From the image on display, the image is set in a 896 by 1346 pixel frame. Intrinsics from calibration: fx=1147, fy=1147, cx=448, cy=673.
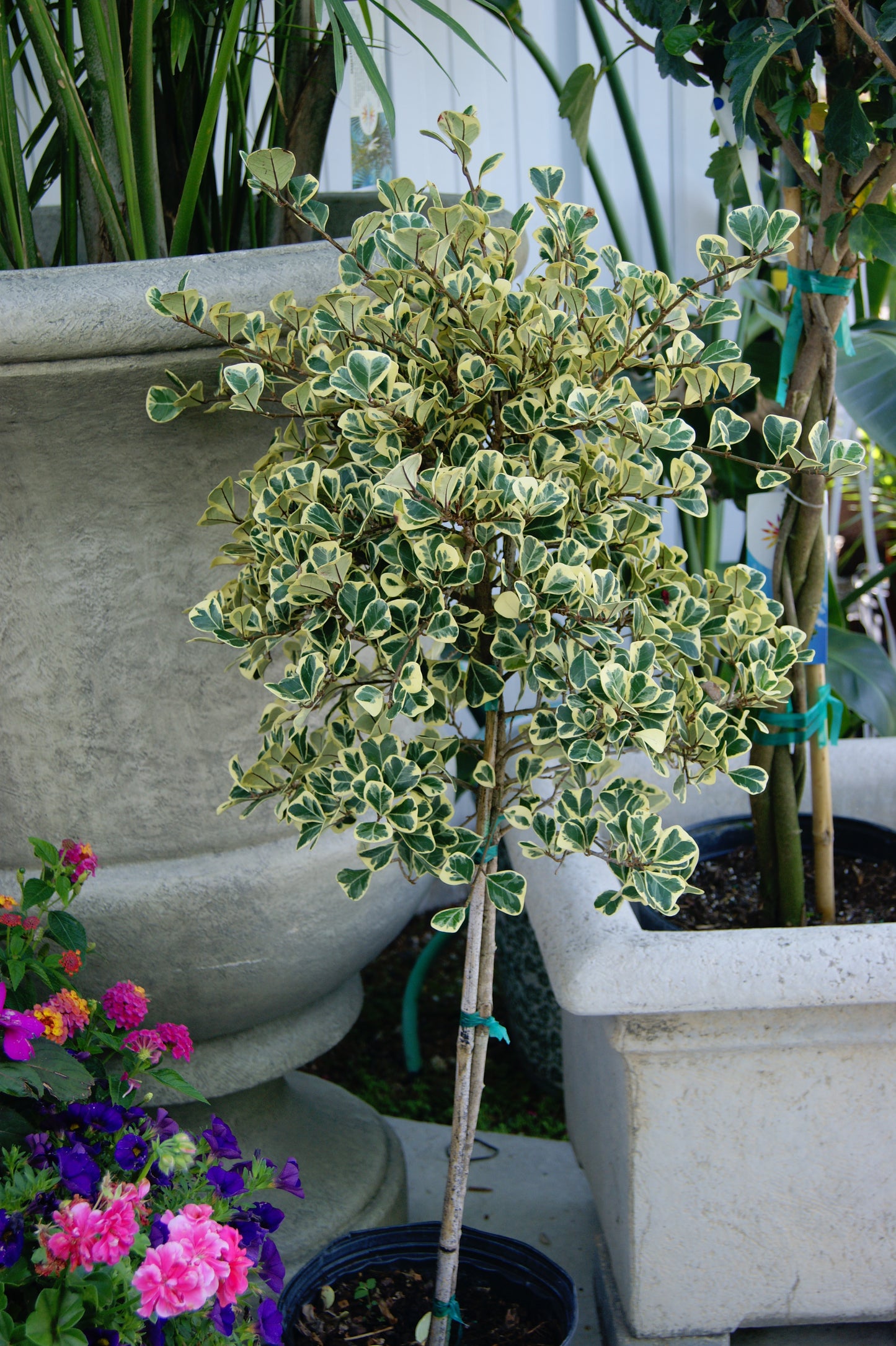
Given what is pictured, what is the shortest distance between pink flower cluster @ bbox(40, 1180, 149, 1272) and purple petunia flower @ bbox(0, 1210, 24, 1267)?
3cm

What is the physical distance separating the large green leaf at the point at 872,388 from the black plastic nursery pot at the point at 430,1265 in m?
0.89

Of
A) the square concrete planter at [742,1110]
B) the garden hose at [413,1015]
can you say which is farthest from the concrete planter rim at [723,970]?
the garden hose at [413,1015]

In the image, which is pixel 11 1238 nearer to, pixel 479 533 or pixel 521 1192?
pixel 479 533

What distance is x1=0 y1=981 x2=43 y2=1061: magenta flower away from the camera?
2.81ft

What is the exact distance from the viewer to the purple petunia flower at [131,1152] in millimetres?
849

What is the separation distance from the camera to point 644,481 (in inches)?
31.9

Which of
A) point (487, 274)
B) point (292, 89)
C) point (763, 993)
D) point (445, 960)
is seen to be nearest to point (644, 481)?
point (487, 274)

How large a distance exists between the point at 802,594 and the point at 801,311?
0.98ft

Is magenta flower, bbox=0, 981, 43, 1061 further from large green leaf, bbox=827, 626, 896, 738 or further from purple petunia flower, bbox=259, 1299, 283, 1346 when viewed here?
large green leaf, bbox=827, 626, 896, 738

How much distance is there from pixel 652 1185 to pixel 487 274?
2.63 ft

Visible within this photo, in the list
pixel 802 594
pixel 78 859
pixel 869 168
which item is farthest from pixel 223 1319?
pixel 869 168

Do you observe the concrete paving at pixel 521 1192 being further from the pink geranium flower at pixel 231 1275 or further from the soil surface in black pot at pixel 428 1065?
the pink geranium flower at pixel 231 1275

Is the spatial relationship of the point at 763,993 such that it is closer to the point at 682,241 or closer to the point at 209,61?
the point at 209,61

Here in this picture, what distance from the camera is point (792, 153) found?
3.74 feet
